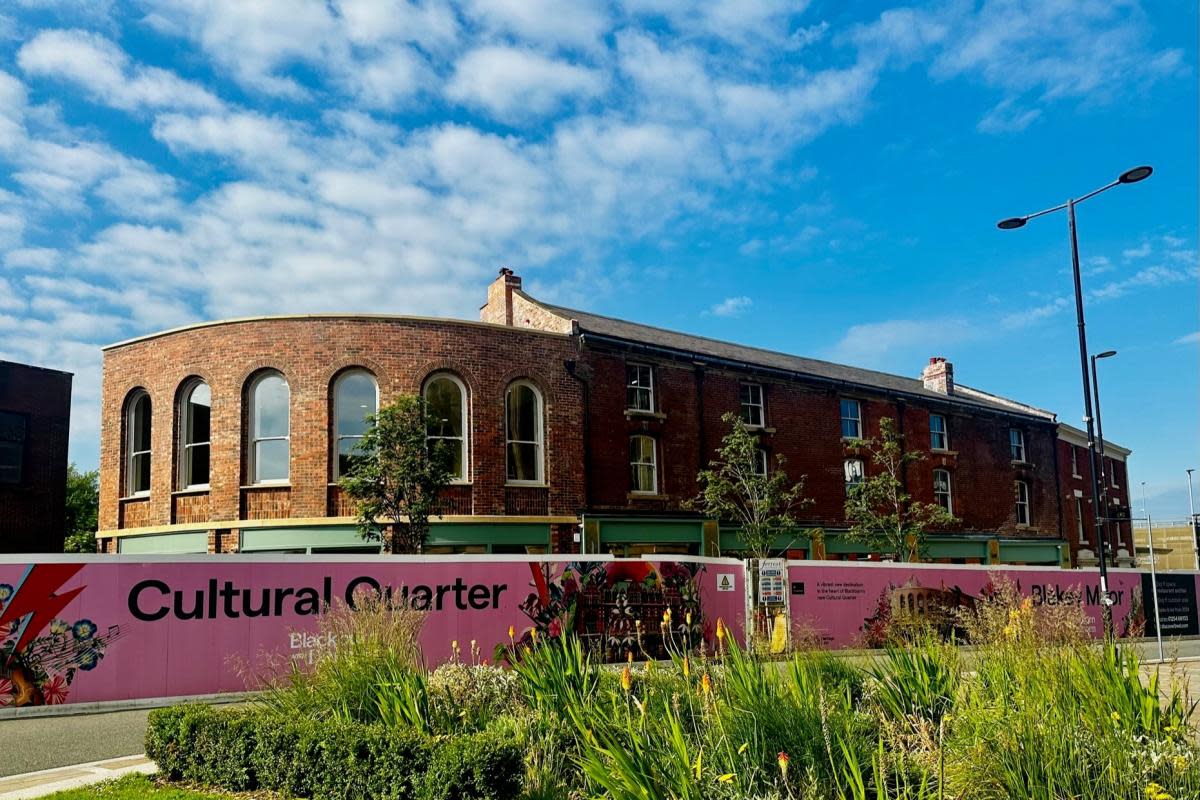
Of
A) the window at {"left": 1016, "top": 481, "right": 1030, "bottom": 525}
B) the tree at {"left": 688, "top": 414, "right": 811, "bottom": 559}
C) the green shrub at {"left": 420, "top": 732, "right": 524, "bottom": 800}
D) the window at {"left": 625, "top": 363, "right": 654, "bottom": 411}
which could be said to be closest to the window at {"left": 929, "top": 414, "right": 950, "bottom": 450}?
the window at {"left": 1016, "top": 481, "right": 1030, "bottom": 525}

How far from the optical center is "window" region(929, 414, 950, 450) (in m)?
39.1

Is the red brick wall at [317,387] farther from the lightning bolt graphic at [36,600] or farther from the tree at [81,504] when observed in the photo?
the tree at [81,504]

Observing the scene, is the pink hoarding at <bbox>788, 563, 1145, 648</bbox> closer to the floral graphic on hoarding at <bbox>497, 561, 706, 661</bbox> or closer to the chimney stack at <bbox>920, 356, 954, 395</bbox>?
the floral graphic on hoarding at <bbox>497, 561, 706, 661</bbox>

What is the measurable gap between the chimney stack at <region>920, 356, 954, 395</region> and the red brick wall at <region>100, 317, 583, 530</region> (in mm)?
23271

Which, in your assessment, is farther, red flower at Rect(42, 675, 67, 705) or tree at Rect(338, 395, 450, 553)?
tree at Rect(338, 395, 450, 553)

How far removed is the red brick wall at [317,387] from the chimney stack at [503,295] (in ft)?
19.2

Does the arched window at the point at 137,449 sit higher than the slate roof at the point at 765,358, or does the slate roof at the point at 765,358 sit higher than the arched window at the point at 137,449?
the slate roof at the point at 765,358

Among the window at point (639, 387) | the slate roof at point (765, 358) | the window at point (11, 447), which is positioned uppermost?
the slate roof at point (765, 358)

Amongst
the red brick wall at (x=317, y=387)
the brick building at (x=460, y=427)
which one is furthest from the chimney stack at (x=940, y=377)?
the red brick wall at (x=317, y=387)

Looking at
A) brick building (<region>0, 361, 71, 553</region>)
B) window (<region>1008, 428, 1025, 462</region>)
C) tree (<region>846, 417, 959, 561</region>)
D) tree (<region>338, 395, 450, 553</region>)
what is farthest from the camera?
window (<region>1008, 428, 1025, 462</region>)

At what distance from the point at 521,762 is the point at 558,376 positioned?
811 inches

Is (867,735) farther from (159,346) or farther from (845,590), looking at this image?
(159,346)

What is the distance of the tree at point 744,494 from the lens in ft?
92.8

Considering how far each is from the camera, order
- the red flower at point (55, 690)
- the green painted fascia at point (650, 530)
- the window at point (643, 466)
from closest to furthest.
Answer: the red flower at point (55, 690)
the green painted fascia at point (650, 530)
the window at point (643, 466)
